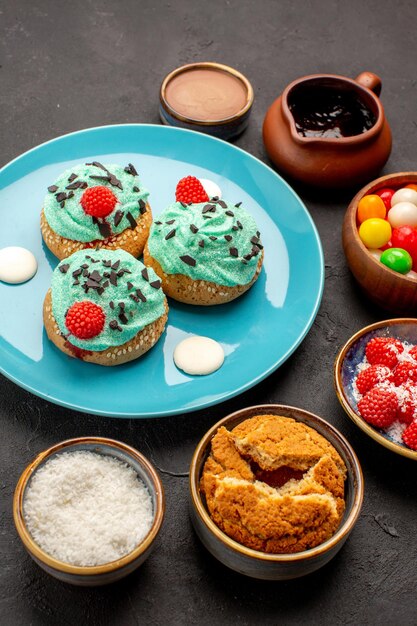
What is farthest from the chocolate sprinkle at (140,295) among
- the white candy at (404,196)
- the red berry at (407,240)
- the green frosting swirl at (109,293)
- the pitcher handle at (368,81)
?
the pitcher handle at (368,81)

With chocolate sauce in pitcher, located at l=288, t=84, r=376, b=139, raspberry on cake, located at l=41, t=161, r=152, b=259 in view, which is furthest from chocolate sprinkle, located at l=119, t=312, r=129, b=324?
chocolate sauce in pitcher, located at l=288, t=84, r=376, b=139

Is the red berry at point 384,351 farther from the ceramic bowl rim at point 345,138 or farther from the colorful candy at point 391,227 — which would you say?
the ceramic bowl rim at point 345,138

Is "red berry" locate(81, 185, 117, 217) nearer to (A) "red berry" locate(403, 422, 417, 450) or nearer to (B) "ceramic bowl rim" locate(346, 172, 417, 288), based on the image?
(B) "ceramic bowl rim" locate(346, 172, 417, 288)

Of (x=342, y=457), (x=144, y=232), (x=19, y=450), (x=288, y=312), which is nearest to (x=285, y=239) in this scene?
(x=288, y=312)

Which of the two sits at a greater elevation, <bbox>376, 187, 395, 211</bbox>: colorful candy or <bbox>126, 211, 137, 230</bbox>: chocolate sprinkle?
<bbox>376, 187, 395, 211</bbox>: colorful candy

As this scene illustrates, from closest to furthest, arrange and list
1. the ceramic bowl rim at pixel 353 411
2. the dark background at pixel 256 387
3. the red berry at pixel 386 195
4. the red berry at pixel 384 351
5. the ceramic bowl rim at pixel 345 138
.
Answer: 1. the dark background at pixel 256 387
2. the ceramic bowl rim at pixel 353 411
3. the red berry at pixel 384 351
4. the red berry at pixel 386 195
5. the ceramic bowl rim at pixel 345 138

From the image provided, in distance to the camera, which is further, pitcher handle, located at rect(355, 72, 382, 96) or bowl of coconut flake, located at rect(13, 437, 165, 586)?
pitcher handle, located at rect(355, 72, 382, 96)
